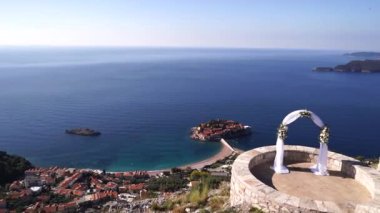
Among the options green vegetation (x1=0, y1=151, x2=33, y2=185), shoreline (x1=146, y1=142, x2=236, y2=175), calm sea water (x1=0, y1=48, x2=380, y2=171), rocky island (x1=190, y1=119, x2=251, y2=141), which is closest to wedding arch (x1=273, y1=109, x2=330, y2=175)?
shoreline (x1=146, y1=142, x2=236, y2=175)

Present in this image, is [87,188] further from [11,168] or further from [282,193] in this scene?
[282,193]

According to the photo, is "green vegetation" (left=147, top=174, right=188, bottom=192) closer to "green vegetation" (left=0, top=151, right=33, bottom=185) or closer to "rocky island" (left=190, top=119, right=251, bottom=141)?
"green vegetation" (left=0, top=151, right=33, bottom=185)

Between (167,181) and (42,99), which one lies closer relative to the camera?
(167,181)

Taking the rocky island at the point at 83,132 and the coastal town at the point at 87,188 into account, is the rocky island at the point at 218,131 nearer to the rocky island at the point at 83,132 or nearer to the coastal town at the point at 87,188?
the coastal town at the point at 87,188

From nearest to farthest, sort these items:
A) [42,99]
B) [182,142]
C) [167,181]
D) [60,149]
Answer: [167,181], [60,149], [182,142], [42,99]

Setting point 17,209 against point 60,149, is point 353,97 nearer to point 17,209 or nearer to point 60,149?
point 60,149

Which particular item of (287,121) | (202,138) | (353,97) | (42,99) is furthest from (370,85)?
(287,121)

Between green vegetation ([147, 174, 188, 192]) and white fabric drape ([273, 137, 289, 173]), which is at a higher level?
white fabric drape ([273, 137, 289, 173])
